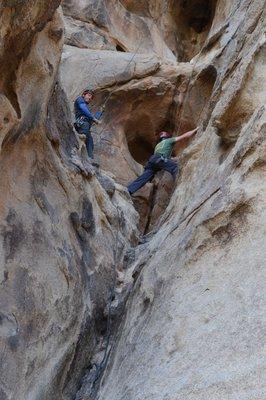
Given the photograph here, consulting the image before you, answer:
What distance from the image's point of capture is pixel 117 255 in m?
7.36

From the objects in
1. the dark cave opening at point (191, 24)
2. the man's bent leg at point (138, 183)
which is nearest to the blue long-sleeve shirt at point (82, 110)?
the man's bent leg at point (138, 183)

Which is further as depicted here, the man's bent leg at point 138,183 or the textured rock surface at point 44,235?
the man's bent leg at point 138,183

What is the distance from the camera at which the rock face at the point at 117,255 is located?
4422 millimetres

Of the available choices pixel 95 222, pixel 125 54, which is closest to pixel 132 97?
pixel 125 54

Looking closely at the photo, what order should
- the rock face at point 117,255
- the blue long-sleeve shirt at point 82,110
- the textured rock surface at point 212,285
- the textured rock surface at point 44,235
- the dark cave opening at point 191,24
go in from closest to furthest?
the textured rock surface at point 212,285 → the rock face at point 117,255 → the textured rock surface at point 44,235 → the blue long-sleeve shirt at point 82,110 → the dark cave opening at point 191,24

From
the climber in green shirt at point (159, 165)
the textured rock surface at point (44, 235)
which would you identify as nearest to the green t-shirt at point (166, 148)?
the climber in green shirt at point (159, 165)

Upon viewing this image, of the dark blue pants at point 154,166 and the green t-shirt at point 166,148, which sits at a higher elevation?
the green t-shirt at point 166,148

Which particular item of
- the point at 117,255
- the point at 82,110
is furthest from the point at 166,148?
the point at 117,255

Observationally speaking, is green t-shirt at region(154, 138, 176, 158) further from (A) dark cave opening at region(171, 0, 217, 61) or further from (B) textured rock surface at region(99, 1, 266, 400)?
(A) dark cave opening at region(171, 0, 217, 61)

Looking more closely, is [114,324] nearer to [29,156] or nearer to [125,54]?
[29,156]

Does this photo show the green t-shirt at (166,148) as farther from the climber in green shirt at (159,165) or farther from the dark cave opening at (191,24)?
the dark cave opening at (191,24)

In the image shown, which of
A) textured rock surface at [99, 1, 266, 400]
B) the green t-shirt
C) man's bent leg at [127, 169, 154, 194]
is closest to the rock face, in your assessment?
textured rock surface at [99, 1, 266, 400]

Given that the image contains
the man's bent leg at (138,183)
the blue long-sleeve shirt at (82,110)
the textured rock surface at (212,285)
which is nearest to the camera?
the textured rock surface at (212,285)

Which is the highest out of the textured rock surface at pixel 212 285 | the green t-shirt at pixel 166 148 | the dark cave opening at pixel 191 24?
the dark cave opening at pixel 191 24
